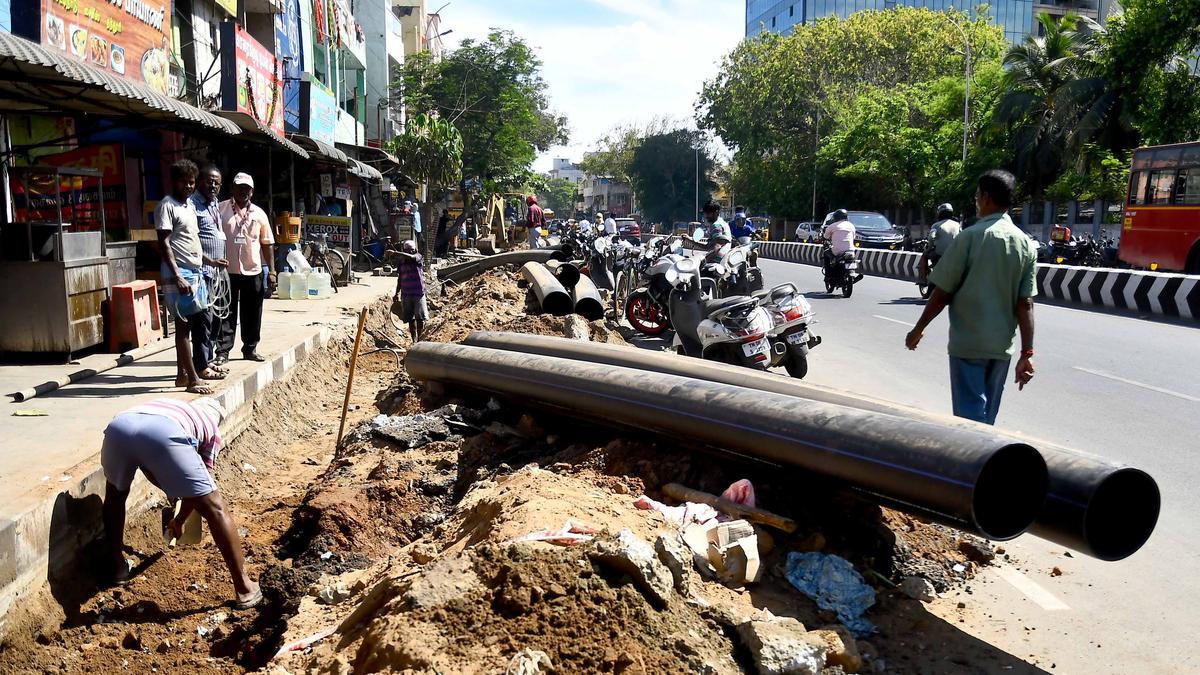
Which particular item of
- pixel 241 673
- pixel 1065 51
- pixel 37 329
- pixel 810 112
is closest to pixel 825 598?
pixel 241 673

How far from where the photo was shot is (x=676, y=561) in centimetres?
329

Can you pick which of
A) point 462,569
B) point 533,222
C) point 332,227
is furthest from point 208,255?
point 533,222

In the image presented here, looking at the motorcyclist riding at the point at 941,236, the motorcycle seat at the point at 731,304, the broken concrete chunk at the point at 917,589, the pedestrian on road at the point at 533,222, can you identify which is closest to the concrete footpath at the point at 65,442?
the broken concrete chunk at the point at 917,589

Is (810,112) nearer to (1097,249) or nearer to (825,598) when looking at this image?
(1097,249)

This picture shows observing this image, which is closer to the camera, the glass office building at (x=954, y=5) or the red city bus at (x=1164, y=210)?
the red city bus at (x=1164, y=210)

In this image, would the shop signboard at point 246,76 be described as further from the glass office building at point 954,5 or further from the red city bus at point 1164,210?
the glass office building at point 954,5

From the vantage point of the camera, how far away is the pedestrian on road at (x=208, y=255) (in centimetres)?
727

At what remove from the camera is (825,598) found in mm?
3697

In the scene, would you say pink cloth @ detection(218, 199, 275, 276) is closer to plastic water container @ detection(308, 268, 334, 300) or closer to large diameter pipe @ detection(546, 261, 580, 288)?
large diameter pipe @ detection(546, 261, 580, 288)

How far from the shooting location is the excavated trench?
2.96 m

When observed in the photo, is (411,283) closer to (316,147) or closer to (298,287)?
(298,287)

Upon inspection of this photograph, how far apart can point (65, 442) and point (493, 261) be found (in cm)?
1329

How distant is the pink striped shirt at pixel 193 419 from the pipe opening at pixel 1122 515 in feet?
12.4

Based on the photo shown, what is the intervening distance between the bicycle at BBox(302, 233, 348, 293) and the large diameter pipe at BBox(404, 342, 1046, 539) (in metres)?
13.2
